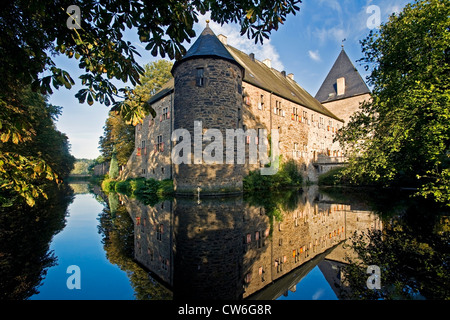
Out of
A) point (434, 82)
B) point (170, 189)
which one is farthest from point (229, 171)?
point (434, 82)

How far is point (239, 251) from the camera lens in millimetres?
4352

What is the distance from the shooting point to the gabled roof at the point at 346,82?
1246 inches

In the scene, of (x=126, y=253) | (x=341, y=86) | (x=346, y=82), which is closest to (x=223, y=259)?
(x=126, y=253)

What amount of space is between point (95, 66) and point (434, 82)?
10.9 m

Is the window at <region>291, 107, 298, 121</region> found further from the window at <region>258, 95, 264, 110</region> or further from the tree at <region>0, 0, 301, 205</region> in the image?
the tree at <region>0, 0, 301, 205</region>

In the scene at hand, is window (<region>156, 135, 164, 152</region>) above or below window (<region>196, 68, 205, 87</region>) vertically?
below

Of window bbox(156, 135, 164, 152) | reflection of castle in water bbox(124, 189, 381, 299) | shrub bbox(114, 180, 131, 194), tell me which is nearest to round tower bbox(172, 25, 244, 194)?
window bbox(156, 135, 164, 152)

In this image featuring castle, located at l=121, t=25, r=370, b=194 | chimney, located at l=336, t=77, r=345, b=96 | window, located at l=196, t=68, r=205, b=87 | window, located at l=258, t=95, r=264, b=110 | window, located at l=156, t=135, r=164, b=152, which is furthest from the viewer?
chimney, located at l=336, t=77, r=345, b=96

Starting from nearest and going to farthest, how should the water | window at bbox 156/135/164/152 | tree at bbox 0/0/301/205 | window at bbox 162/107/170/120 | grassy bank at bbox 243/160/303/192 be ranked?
tree at bbox 0/0/301/205, the water, grassy bank at bbox 243/160/303/192, window at bbox 162/107/170/120, window at bbox 156/135/164/152

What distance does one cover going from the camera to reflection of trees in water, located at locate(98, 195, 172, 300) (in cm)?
273

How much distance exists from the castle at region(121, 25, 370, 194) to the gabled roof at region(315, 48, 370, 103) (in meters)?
0.16

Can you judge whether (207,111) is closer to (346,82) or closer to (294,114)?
(294,114)

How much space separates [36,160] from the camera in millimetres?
2164

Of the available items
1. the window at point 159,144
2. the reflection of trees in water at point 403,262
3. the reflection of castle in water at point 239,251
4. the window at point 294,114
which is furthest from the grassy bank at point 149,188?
the window at point 294,114
